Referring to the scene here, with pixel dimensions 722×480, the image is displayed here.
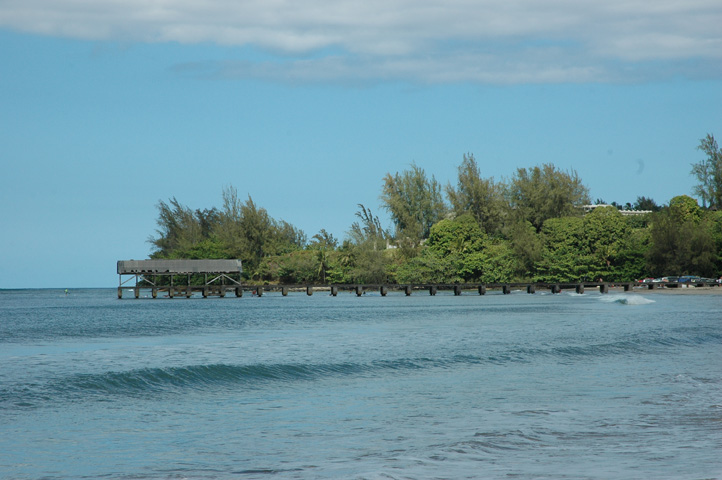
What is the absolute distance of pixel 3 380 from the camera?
1830cm

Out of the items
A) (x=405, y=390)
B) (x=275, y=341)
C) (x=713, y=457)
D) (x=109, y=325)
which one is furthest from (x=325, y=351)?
(x=109, y=325)

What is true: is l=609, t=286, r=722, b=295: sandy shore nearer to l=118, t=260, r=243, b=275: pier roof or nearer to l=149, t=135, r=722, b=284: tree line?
l=149, t=135, r=722, b=284: tree line

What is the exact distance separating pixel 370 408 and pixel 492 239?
85.4 meters

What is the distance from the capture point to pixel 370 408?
1386cm

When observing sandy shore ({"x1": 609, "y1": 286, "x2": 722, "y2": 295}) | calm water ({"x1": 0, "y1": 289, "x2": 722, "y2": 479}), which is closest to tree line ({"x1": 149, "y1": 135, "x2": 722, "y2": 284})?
sandy shore ({"x1": 609, "y1": 286, "x2": 722, "y2": 295})

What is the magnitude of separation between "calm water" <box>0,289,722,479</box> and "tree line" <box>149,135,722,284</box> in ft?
192

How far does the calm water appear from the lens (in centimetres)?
927

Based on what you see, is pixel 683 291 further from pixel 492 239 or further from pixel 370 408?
pixel 370 408

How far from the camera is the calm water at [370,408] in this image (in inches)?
365

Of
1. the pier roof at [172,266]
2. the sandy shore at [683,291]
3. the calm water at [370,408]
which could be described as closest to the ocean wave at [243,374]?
the calm water at [370,408]

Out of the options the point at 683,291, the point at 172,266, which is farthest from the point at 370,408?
the point at 172,266

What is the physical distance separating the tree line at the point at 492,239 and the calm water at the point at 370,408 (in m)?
58.6

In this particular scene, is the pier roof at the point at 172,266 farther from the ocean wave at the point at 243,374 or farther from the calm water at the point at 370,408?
the ocean wave at the point at 243,374

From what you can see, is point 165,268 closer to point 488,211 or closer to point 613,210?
point 488,211
